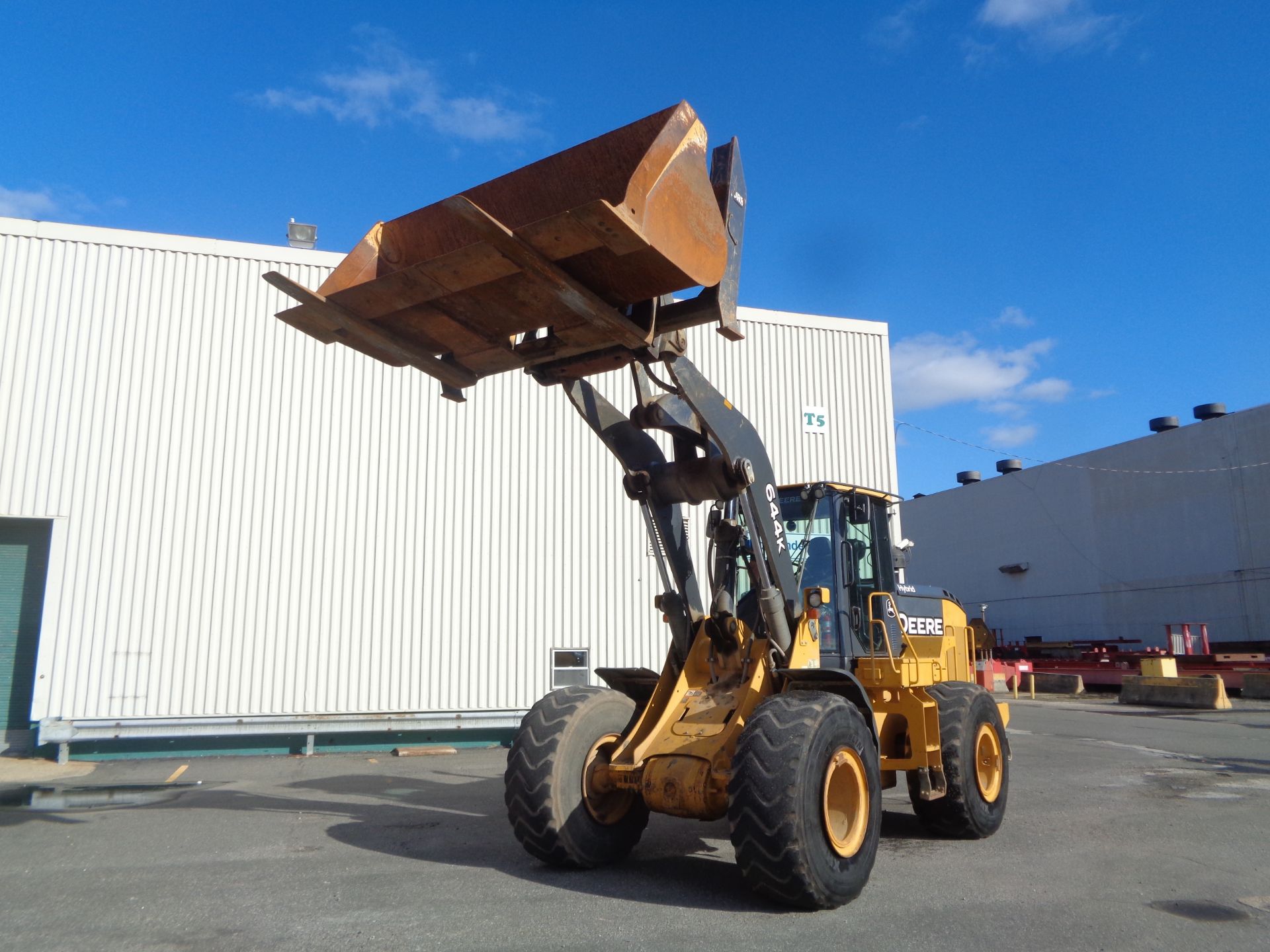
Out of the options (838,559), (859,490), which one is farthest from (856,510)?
(838,559)

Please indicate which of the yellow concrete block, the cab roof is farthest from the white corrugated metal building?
the yellow concrete block

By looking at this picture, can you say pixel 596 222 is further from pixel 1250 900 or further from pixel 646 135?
pixel 1250 900

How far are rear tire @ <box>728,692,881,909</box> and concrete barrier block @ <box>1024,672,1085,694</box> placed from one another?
24550mm

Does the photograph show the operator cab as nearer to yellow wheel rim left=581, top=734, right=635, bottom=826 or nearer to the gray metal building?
yellow wheel rim left=581, top=734, right=635, bottom=826

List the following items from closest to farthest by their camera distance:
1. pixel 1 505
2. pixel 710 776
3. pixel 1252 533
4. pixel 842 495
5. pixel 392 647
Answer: pixel 710 776 → pixel 842 495 → pixel 1 505 → pixel 392 647 → pixel 1252 533

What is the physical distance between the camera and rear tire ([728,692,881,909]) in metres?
5.40

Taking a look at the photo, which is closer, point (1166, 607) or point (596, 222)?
point (596, 222)

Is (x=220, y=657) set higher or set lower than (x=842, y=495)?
lower

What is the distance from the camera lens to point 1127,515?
1409 inches

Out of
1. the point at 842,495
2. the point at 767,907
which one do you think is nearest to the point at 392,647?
the point at 842,495

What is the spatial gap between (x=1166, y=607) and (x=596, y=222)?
3586 cm

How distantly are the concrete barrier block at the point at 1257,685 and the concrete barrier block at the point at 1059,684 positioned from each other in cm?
430

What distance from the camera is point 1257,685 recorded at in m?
24.0

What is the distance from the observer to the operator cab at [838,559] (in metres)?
7.90
